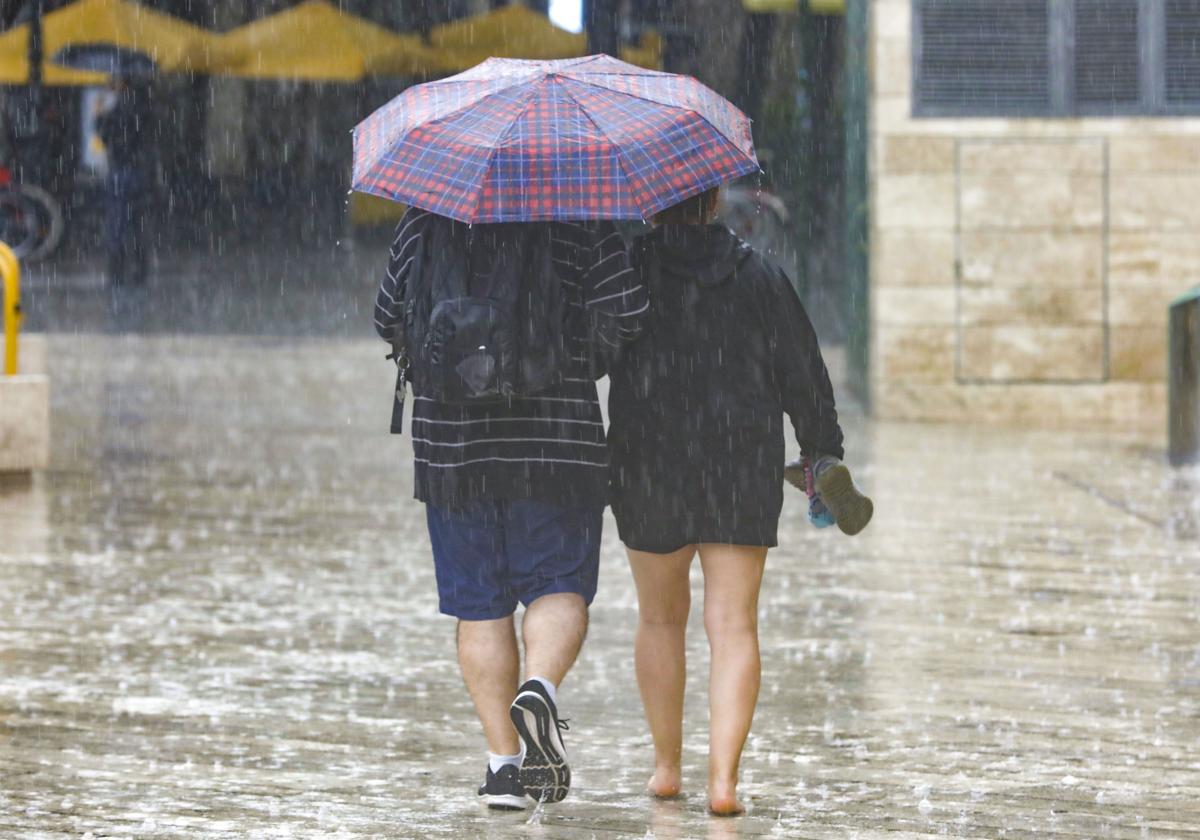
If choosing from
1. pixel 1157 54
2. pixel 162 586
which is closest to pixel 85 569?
pixel 162 586

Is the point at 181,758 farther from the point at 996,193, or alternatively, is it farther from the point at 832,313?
the point at 832,313

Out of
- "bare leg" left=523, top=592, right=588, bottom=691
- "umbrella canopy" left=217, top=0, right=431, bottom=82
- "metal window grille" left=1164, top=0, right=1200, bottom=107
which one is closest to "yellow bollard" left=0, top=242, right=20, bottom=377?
"bare leg" left=523, top=592, right=588, bottom=691

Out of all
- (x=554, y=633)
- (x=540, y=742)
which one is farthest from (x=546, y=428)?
(x=540, y=742)

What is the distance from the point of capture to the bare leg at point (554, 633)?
5234 millimetres

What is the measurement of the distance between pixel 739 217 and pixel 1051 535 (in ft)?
48.2

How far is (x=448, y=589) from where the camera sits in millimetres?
5363

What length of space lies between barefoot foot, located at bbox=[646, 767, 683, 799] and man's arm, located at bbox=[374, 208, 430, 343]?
1.18 meters

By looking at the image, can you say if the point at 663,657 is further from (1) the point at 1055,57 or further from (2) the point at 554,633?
(1) the point at 1055,57

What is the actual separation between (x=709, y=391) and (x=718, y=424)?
0.25 feet

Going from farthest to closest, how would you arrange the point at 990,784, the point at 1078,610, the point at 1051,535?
the point at 1051,535 → the point at 1078,610 → the point at 990,784

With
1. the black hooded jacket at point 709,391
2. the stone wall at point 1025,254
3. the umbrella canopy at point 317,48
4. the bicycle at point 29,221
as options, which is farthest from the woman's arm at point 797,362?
the umbrella canopy at point 317,48

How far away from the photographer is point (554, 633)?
5285mm

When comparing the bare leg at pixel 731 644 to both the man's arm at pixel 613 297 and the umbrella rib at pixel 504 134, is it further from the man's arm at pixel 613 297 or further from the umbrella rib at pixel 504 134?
the umbrella rib at pixel 504 134

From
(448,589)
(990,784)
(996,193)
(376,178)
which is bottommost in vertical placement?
(990,784)
